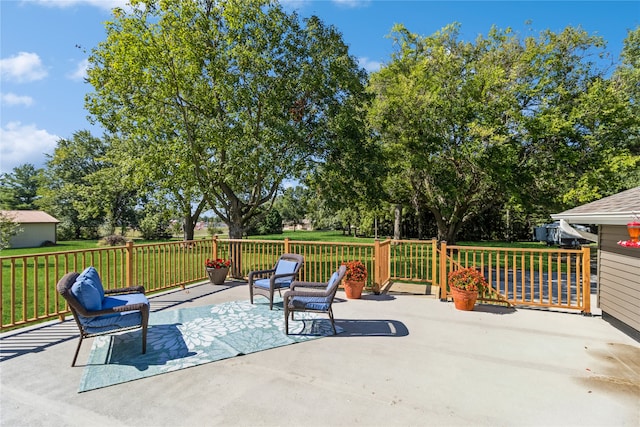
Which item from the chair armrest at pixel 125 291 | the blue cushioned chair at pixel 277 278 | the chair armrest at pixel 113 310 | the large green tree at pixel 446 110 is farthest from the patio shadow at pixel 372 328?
the large green tree at pixel 446 110

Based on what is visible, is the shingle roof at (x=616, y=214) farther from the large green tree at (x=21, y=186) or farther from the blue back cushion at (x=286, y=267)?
the large green tree at (x=21, y=186)

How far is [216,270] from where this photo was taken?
6.93 metres

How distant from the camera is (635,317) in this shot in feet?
12.6

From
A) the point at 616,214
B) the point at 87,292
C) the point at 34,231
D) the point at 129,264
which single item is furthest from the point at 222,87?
the point at 34,231

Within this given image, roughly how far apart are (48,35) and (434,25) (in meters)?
12.0

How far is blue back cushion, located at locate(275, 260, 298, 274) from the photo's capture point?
551 cm

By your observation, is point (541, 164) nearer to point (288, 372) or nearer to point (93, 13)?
point (288, 372)

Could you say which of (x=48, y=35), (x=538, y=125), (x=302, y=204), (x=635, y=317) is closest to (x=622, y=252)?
A: (x=635, y=317)

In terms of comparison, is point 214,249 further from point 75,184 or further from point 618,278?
point 75,184

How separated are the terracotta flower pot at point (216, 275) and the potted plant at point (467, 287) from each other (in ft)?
15.3

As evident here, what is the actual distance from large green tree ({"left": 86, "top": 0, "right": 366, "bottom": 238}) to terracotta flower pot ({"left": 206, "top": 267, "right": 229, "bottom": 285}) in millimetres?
2143

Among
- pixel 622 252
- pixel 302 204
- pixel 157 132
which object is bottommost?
pixel 622 252

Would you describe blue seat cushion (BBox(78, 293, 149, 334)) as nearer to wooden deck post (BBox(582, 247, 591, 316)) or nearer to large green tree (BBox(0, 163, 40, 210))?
wooden deck post (BBox(582, 247, 591, 316))

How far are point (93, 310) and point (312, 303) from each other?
7.82 ft
